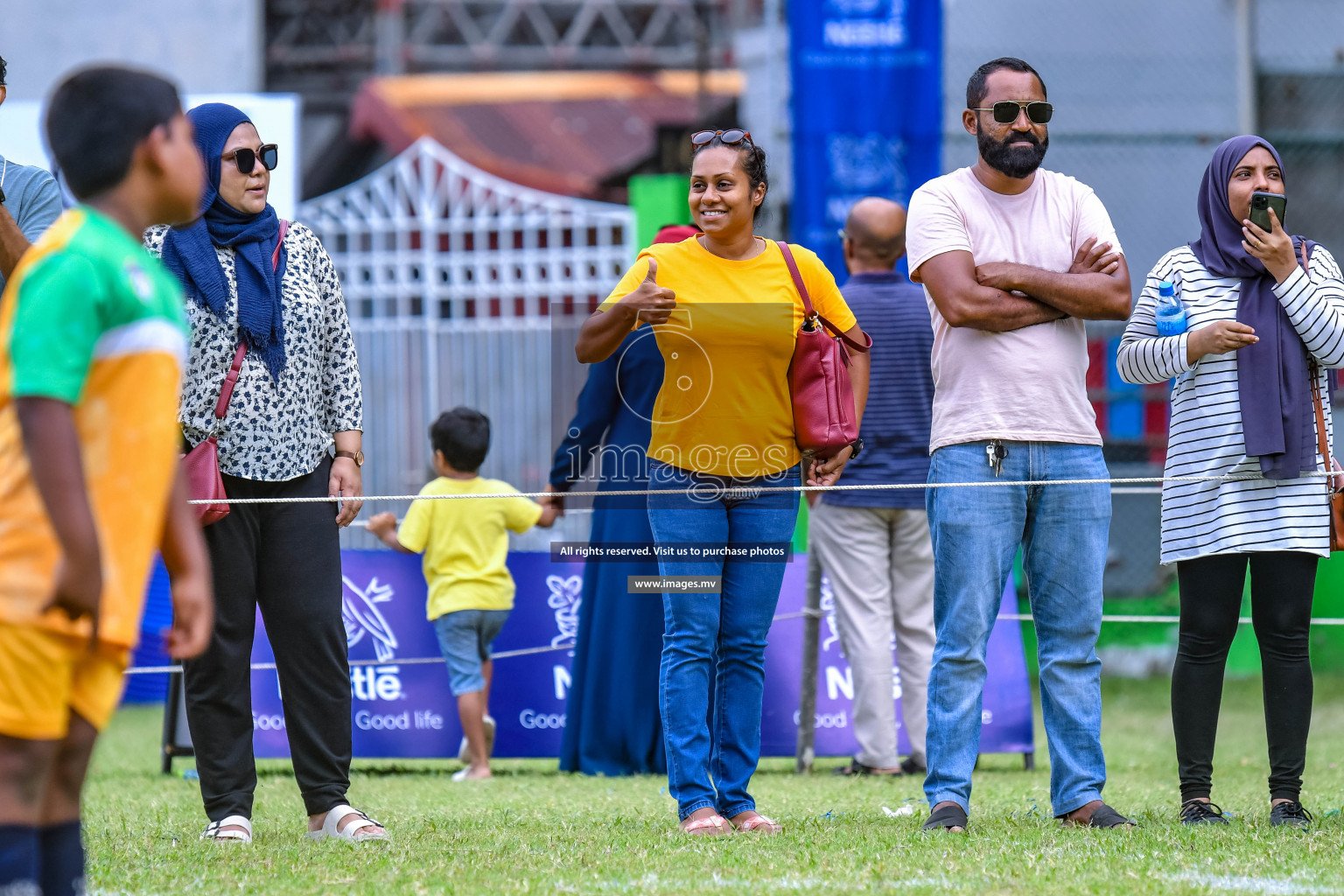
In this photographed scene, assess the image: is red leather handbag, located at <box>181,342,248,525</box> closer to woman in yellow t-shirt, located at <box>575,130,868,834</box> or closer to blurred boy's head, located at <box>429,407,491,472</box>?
woman in yellow t-shirt, located at <box>575,130,868,834</box>

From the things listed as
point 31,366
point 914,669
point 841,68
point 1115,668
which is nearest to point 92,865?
point 31,366

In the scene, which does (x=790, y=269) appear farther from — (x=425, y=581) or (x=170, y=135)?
(x=425, y=581)

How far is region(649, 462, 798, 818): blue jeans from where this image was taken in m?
4.34

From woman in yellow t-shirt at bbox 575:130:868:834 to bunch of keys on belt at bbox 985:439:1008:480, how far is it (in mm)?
551

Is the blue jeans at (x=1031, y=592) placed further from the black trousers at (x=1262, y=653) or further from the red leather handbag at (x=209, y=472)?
the red leather handbag at (x=209, y=472)

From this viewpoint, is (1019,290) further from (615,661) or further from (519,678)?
(519,678)

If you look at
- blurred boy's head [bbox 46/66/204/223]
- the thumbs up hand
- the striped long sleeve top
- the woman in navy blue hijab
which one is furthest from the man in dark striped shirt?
blurred boy's head [bbox 46/66/204/223]

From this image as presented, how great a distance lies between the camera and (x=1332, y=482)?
4.52 metres

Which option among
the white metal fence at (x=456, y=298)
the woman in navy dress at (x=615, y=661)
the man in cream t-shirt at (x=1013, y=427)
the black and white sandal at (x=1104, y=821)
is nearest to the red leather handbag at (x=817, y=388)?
the man in cream t-shirt at (x=1013, y=427)

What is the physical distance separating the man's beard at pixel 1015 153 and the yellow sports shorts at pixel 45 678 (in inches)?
110

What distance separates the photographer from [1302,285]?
450 cm

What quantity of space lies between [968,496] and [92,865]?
247 centimetres

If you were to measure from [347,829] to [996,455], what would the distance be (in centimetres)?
205

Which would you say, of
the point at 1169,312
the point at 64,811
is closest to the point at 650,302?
the point at 1169,312
